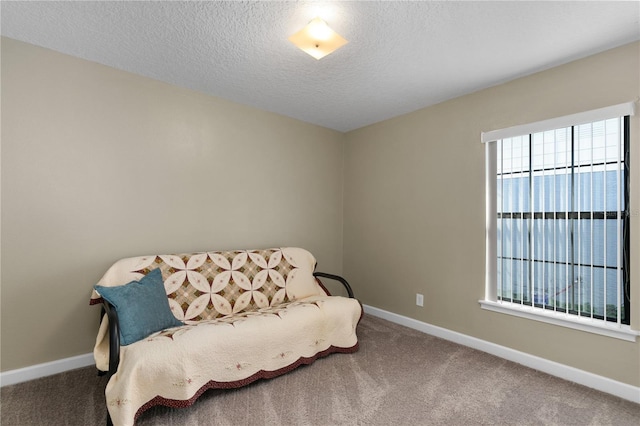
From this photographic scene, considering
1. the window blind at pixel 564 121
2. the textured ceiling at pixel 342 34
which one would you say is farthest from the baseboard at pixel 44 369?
the window blind at pixel 564 121

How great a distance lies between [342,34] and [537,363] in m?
2.87

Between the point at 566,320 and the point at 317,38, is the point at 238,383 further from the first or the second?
the point at 566,320

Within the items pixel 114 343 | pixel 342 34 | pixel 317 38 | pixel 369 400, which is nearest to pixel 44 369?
pixel 114 343

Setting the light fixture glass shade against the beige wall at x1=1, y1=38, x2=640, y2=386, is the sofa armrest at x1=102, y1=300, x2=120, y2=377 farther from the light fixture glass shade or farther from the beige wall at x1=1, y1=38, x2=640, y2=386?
the light fixture glass shade

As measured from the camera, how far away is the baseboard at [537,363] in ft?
6.85

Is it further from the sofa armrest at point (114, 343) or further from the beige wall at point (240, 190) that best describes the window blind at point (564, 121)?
the sofa armrest at point (114, 343)

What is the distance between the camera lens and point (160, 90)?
2.78 m

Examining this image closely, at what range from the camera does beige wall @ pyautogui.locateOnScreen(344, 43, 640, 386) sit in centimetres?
217

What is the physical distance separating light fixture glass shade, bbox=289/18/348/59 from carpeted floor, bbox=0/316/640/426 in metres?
2.25

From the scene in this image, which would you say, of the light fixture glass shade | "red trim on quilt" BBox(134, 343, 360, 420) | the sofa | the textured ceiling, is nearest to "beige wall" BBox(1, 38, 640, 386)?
the textured ceiling

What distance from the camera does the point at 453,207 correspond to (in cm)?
305

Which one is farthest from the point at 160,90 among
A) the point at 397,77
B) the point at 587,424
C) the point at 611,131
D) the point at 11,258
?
the point at 587,424

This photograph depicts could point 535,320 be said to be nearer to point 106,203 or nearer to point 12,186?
point 106,203

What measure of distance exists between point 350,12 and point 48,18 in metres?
1.88
